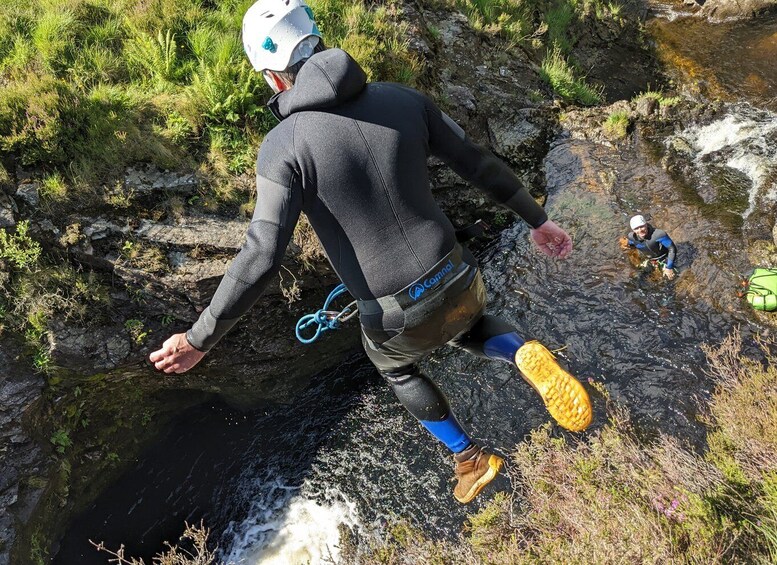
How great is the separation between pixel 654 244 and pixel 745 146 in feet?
9.54

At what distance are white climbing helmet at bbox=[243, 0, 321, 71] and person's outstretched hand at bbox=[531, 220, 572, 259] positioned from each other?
5.15 feet

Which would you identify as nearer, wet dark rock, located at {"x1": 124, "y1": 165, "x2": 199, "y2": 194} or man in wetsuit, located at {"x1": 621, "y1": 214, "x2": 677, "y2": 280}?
wet dark rock, located at {"x1": 124, "y1": 165, "x2": 199, "y2": 194}

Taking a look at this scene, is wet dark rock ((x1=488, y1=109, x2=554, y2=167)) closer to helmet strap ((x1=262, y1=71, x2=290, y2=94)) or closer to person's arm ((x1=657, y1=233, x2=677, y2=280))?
Result: person's arm ((x1=657, y1=233, x2=677, y2=280))

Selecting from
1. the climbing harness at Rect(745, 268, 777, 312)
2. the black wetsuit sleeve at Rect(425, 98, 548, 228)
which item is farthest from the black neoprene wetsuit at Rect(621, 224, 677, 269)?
the black wetsuit sleeve at Rect(425, 98, 548, 228)

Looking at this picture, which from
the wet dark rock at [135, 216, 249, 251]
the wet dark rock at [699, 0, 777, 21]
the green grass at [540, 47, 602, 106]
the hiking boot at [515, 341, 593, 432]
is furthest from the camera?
the wet dark rock at [699, 0, 777, 21]

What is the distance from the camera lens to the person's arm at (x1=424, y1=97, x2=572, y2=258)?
261 centimetres

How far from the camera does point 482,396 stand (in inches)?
203

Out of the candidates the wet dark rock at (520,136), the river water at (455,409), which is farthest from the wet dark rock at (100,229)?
the wet dark rock at (520,136)

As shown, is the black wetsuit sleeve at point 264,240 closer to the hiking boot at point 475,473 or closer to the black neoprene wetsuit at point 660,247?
the hiking boot at point 475,473

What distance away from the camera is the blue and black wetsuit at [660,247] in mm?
5742

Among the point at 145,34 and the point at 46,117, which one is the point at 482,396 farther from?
the point at 145,34

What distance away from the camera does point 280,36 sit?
7.75 ft

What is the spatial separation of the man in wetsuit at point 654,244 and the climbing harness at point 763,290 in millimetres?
741

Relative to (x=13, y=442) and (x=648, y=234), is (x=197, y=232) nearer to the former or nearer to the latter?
(x=13, y=442)
